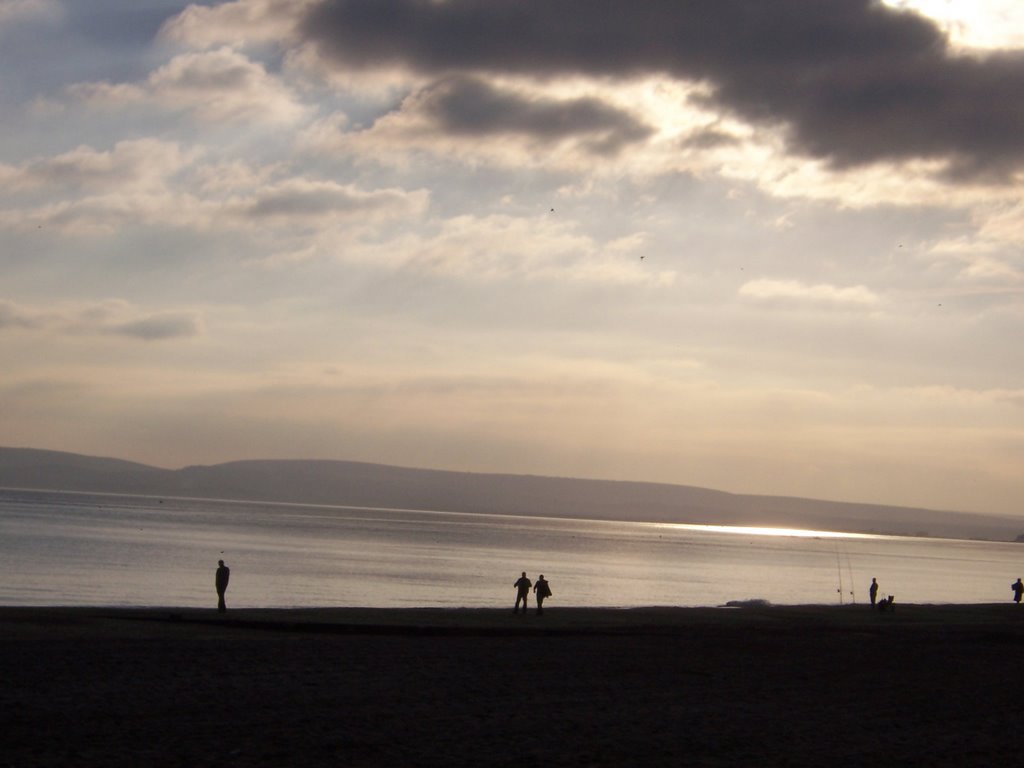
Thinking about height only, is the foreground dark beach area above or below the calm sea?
above

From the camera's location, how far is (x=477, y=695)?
15398 millimetres

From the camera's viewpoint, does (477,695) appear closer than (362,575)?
Yes

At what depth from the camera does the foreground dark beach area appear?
1163 centimetres

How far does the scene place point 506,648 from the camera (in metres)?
21.9

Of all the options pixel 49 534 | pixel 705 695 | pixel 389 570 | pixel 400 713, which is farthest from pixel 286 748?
pixel 49 534

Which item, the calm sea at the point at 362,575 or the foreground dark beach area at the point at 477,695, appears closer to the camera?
the foreground dark beach area at the point at 477,695

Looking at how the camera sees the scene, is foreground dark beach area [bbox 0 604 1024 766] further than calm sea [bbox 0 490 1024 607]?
No

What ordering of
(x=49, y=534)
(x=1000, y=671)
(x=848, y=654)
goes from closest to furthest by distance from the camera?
(x=1000, y=671) → (x=848, y=654) → (x=49, y=534)

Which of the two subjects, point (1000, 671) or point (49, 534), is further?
point (49, 534)

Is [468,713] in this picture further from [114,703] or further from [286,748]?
[114,703]

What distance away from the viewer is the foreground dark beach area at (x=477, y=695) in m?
11.6

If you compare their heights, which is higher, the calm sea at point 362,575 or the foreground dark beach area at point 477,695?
the foreground dark beach area at point 477,695

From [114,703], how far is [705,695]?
307 inches

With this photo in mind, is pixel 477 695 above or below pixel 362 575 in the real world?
above
